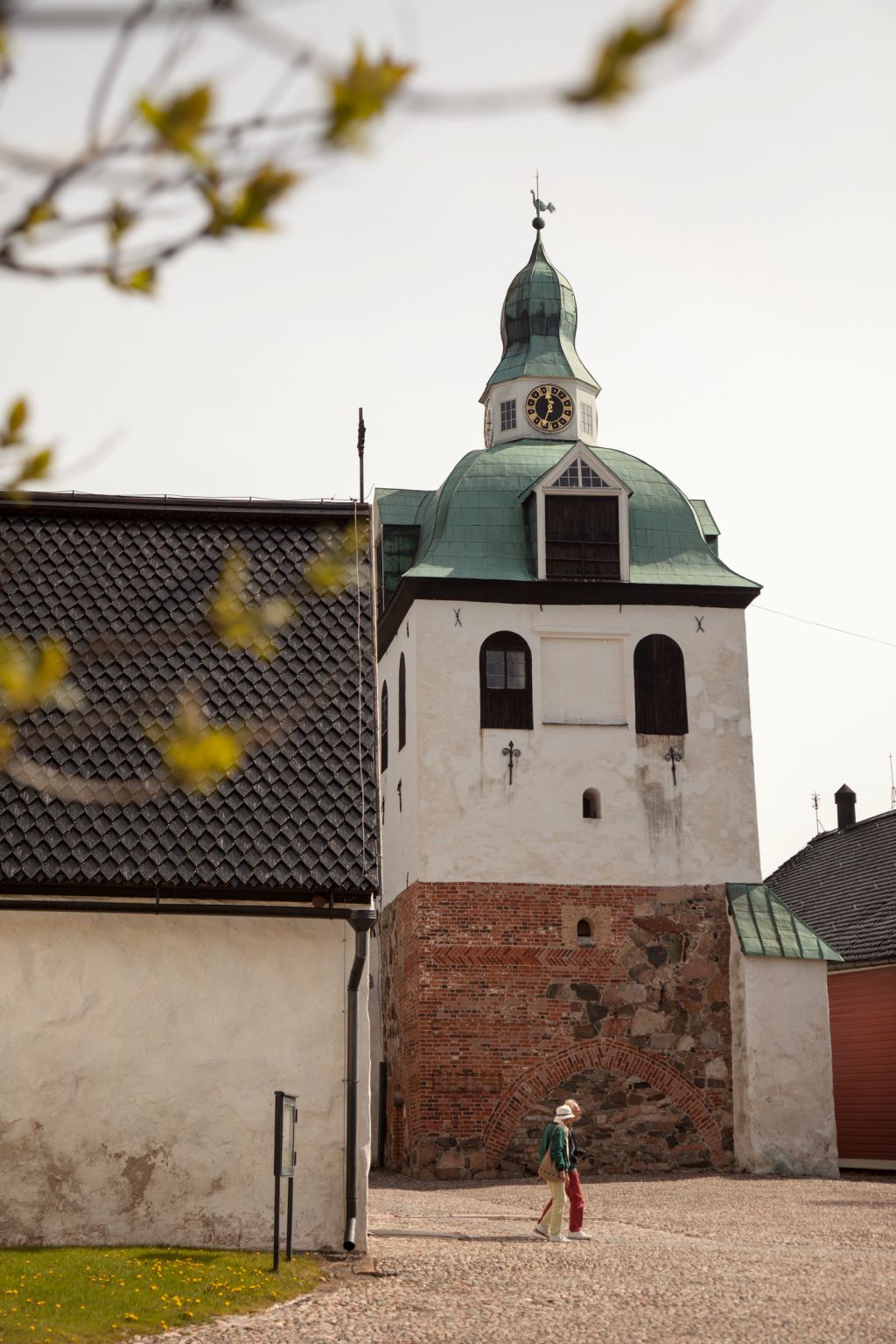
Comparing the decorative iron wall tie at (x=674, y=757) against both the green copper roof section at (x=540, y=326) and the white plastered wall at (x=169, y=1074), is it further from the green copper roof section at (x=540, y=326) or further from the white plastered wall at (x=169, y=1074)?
the white plastered wall at (x=169, y=1074)

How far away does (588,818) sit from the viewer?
24734mm

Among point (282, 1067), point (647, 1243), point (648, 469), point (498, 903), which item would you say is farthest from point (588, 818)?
point (282, 1067)

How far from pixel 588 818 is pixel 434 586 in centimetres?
456

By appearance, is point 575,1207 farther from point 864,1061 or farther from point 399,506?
point 399,506

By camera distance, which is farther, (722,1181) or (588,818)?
(588,818)

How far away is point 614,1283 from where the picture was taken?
11.4 m

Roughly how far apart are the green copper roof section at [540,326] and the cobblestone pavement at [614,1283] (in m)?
17.0

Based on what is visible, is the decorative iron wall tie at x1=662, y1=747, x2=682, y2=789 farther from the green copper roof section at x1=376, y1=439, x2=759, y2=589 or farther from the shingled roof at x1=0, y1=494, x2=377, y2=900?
the shingled roof at x1=0, y1=494, x2=377, y2=900

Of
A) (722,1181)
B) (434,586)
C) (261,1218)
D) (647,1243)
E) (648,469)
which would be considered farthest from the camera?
(648,469)

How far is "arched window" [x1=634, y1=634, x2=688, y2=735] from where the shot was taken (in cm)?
2544

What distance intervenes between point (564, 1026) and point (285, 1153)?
1261 centimetres

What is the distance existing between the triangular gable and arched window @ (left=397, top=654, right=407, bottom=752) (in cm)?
372

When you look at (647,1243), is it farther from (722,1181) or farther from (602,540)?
(602,540)

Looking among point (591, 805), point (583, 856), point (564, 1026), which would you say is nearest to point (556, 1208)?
point (564, 1026)
